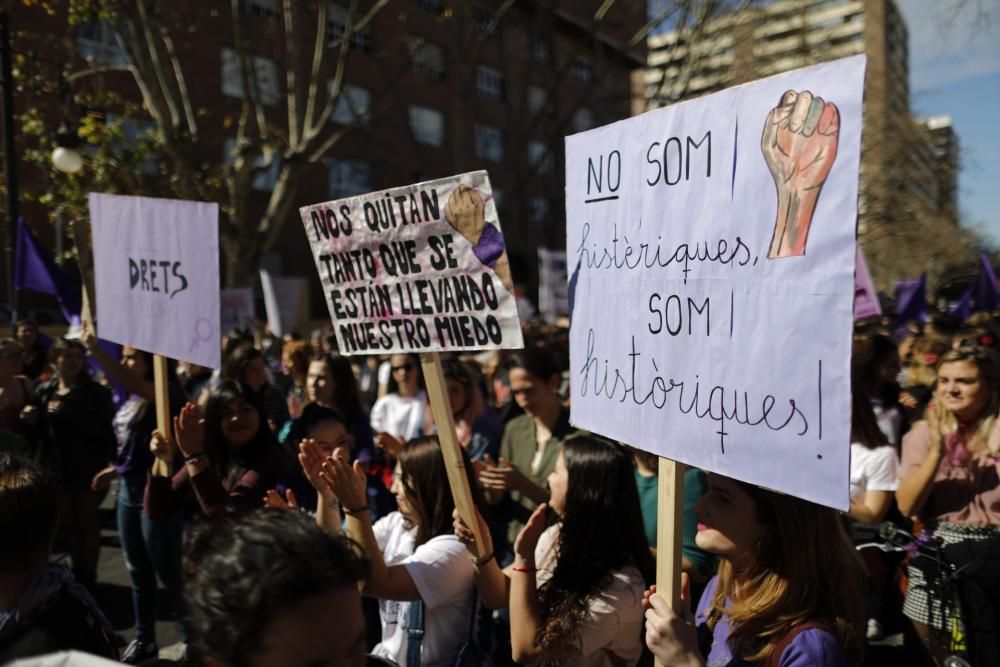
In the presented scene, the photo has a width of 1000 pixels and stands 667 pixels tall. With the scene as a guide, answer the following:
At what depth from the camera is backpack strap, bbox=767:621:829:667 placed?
5.71ft

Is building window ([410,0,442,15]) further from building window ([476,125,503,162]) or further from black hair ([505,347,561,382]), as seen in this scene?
black hair ([505,347,561,382])

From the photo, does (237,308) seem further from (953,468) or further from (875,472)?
(953,468)

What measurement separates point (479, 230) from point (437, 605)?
124 cm

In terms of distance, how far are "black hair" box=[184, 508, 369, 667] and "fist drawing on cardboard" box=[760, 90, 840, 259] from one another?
1.11 m

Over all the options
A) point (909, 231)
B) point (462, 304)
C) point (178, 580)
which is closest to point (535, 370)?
point (462, 304)

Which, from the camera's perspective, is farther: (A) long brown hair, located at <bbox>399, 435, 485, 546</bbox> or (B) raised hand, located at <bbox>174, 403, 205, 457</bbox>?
(B) raised hand, located at <bbox>174, 403, 205, 457</bbox>

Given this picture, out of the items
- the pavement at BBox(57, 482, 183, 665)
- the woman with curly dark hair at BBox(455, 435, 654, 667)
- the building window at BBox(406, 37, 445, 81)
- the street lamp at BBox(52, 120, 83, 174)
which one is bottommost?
the pavement at BBox(57, 482, 183, 665)

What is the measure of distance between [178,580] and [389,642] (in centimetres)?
205

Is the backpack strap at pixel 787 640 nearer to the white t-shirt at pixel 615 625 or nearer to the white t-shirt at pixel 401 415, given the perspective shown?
the white t-shirt at pixel 615 625

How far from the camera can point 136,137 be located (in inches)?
695

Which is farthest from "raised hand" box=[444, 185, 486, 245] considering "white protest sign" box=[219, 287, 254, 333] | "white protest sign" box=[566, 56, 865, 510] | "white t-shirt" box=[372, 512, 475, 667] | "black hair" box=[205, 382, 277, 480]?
"white protest sign" box=[219, 287, 254, 333]

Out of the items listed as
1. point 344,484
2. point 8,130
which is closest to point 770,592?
point 344,484

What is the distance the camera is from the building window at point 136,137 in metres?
12.6

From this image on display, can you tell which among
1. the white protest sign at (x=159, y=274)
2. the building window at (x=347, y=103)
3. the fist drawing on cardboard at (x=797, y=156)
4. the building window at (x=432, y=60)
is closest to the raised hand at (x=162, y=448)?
the white protest sign at (x=159, y=274)
